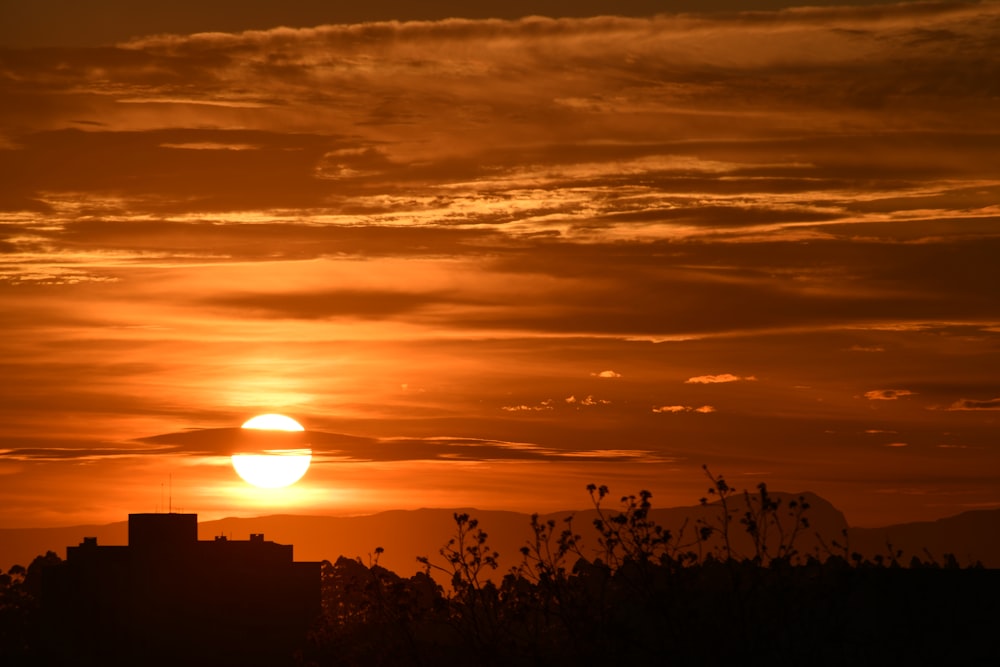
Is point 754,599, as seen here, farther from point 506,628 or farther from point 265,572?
point 265,572

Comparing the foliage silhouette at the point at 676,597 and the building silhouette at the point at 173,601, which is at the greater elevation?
the building silhouette at the point at 173,601

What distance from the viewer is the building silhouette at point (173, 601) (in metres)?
132

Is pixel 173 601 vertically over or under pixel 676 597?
over

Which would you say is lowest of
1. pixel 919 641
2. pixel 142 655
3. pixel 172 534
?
pixel 919 641

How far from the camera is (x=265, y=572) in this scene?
14450 centimetres

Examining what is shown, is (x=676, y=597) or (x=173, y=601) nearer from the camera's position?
(x=676, y=597)

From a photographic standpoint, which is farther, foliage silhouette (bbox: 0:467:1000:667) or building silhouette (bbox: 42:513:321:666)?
building silhouette (bbox: 42:513:321:666)

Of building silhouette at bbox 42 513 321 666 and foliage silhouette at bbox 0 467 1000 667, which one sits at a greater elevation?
building silhouette at bbox 42 513 321 666

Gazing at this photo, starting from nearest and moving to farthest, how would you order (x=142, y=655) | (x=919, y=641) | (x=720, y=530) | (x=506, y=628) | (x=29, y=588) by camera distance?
(x=720, y=530) < (x=506, y=628) < (x=919, y=641) < (x=142, y=655) < (x=29, y=588)

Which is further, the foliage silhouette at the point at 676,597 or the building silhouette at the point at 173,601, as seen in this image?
the building silhouette at the point at 173,601

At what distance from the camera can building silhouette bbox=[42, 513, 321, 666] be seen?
432ft

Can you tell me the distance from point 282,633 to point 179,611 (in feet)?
34.5

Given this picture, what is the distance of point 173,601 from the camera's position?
5335 inches

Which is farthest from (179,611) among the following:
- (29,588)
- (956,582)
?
(956,582)
